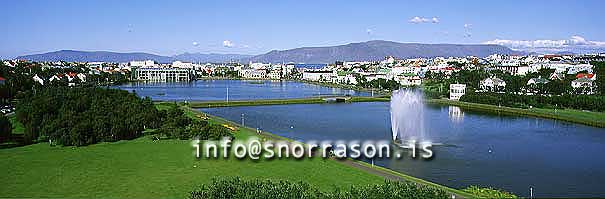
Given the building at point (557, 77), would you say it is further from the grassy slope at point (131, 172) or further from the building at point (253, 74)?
the building at point (253, 74)

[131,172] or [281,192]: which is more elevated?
[281,192]

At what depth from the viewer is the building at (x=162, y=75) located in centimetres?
6519

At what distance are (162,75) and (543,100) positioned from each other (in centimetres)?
5057

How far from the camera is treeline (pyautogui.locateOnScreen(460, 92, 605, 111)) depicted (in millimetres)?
24203

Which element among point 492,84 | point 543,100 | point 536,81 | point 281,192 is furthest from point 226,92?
point 281,192

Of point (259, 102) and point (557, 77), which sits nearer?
point (259, 102)

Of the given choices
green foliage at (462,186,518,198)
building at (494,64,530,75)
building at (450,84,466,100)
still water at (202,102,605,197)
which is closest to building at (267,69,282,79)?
building at (494,64,530,75)

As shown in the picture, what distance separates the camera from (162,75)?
66938 millimetres

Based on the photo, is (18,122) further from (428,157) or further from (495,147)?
(495,147)

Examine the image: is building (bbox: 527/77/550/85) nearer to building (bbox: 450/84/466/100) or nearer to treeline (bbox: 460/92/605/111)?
building (bbox: 450/84/466/100)

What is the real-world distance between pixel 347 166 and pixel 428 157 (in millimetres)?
2685

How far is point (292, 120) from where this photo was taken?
69.5 feet

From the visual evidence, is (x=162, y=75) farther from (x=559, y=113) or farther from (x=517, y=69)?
(x=559, y=113)

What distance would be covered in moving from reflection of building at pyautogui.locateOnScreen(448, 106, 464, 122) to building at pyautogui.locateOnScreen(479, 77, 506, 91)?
865 cm
